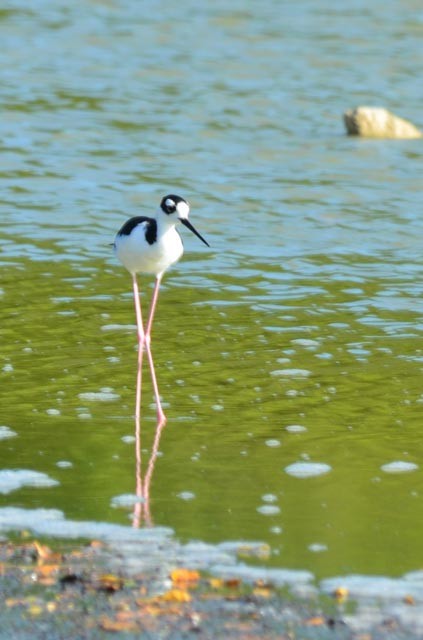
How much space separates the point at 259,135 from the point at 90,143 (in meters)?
1.97

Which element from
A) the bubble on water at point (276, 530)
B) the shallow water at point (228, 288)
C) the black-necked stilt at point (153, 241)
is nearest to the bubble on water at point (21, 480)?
the shallow water at point (228, 288)

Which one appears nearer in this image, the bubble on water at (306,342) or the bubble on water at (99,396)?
A: the bubble on water at (99,396)

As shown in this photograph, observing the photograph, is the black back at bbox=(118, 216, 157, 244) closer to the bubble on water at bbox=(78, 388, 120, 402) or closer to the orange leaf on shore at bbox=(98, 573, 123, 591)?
the bubble on water at bbox=(78, 388, 120, 402)

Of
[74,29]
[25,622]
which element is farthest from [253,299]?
[74,29]

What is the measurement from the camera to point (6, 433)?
6.96 meters

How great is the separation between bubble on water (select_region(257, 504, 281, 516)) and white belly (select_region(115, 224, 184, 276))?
2.53 m

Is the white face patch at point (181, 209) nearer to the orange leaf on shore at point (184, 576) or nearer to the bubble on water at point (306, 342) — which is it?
the bubble on water at point (306, 342)

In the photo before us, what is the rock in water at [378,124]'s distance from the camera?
1611 centimetres

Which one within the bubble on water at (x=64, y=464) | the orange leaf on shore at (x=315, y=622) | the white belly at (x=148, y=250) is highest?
the orange leaf on shore at (x=315, y=622)

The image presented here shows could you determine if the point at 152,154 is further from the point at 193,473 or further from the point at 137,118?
the point at 193,473

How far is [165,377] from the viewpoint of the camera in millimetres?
8180

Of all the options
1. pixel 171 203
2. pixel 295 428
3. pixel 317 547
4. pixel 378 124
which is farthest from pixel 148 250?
pixel 378 124

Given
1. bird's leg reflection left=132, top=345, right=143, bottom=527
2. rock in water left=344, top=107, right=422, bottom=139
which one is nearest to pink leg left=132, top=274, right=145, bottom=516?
bird's leg reflection left=132, top=345, right=143, bottom=527

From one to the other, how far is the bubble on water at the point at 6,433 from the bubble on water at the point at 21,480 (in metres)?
0.53
